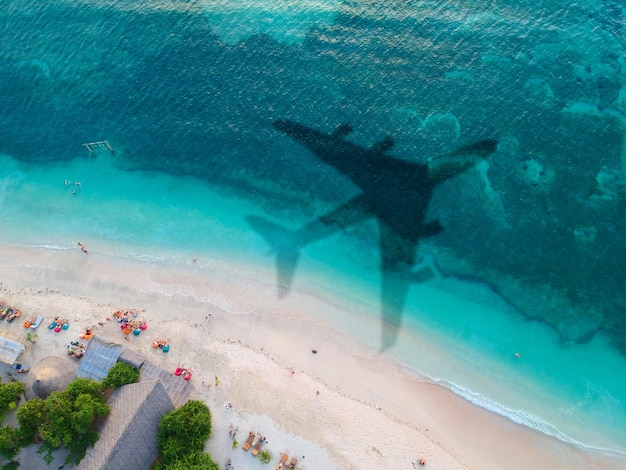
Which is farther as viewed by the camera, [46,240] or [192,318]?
[46,240]

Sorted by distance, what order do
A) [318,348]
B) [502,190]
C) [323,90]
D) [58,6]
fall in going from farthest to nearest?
1. [58,6]
2. [323,90]
3. [502,190]
4. [318,348]

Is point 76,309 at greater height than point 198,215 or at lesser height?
lesser

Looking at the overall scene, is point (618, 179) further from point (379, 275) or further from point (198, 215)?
point (198, 215)

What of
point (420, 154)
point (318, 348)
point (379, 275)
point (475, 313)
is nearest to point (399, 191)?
point (420, 154)

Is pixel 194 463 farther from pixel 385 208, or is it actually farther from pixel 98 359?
pixel 385 208

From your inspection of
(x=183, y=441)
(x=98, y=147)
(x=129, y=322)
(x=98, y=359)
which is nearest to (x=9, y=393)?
(x=98, y=359)

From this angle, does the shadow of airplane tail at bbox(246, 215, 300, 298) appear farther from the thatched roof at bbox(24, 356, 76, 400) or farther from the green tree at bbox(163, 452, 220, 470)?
the thatched roof at bbox(24, 356, 76, 400)
